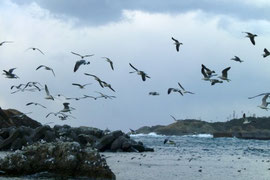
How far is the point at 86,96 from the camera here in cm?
2330

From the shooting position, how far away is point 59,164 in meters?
22.5

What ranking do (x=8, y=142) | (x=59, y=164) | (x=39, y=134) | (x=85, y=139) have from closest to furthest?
(x=59, y=164) < (x=8, y=142) < (x=39, y=134) < (x=85, y=139)

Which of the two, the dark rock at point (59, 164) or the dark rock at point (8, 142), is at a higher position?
the dark rock at point (8, 142)

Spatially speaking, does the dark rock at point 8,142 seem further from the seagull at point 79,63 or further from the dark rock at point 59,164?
the seagull at point 79,63

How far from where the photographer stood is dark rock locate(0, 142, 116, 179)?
73.4ft

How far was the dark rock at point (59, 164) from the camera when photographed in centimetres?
2238

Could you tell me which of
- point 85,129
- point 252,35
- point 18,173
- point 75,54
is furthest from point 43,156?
point 85,129

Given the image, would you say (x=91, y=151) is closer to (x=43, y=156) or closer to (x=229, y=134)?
(x=43, y=156)

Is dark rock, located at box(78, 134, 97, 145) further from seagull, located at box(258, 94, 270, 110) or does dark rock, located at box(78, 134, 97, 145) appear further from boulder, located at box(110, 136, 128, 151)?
seagull, located at box(258, 94, 270, 110)

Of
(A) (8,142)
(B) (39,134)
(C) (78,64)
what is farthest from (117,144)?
(C) (78,64)

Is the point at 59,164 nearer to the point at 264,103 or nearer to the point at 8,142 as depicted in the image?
the point at 264,103

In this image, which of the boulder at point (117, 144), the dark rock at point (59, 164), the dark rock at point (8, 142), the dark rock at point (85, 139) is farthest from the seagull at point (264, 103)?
A: the dark rock at point (85, 139)

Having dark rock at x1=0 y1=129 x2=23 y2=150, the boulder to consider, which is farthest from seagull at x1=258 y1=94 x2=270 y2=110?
dark rock at x1=0 y1=129 x2=23 y2=150

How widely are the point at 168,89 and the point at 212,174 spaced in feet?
20.7
